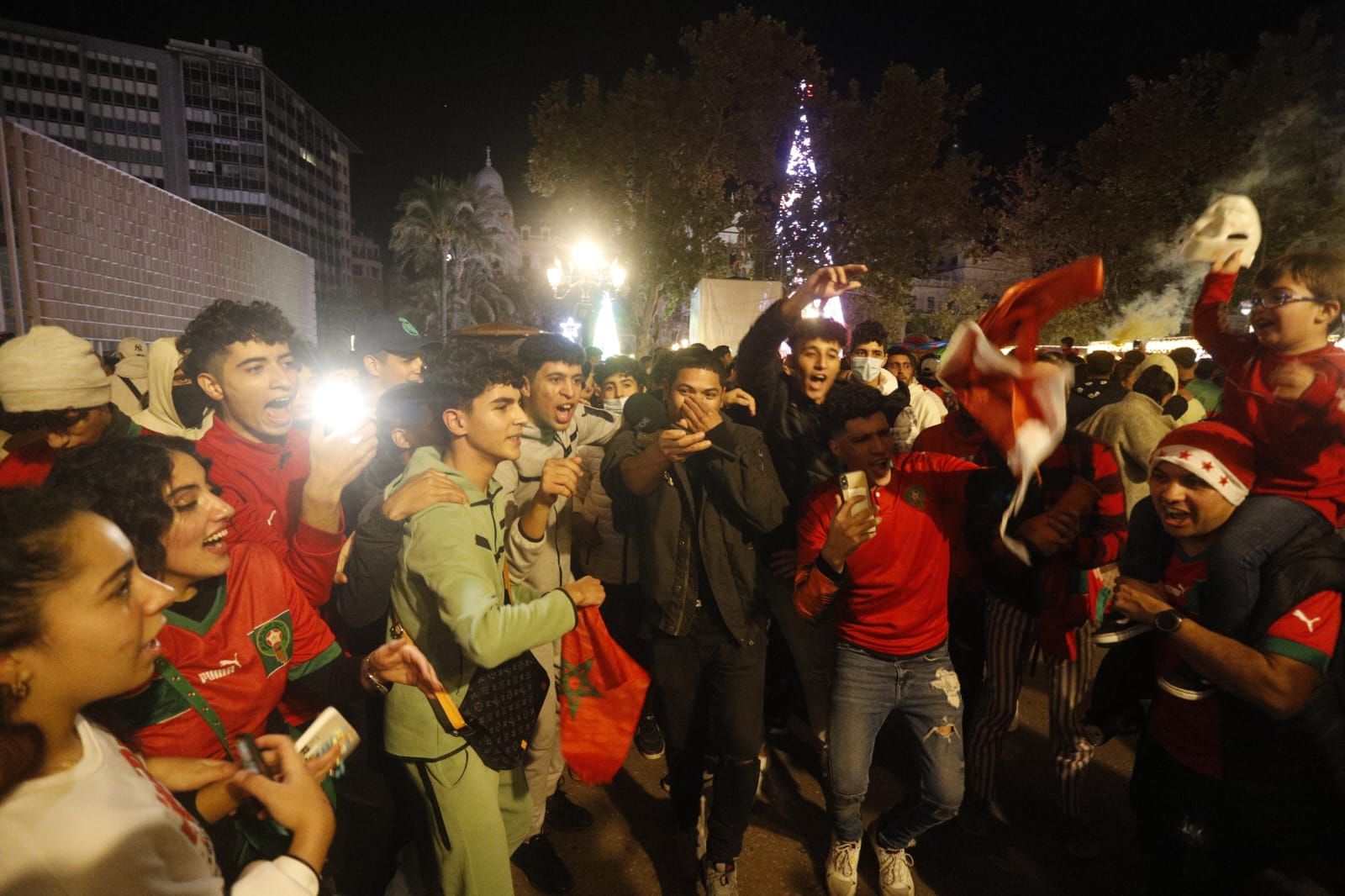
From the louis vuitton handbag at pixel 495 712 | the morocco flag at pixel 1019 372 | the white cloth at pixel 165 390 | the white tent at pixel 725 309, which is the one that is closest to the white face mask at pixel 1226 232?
the morocco flag at pixel 1019 372

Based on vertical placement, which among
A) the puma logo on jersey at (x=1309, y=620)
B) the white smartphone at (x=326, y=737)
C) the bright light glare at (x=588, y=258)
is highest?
the bright light glare at (x=588, y=258)

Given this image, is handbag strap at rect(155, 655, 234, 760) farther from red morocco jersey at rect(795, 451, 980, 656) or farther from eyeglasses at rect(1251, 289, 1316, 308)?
eyeglasses at rect(1251, 289, 1316, 308)

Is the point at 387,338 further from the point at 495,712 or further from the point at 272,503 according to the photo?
the point at 495,712

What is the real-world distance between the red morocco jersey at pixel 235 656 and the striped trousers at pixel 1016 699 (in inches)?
123

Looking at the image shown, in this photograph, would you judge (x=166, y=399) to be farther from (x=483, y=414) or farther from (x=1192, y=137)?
(x=1192, y=137)

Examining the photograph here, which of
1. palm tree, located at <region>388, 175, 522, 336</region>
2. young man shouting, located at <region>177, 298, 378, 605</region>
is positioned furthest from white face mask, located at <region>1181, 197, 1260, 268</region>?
palm tree, located at <region>388, 175, 522, 336</region>

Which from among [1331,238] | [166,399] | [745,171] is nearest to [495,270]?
[745,171]

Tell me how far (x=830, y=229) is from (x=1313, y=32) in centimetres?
1858

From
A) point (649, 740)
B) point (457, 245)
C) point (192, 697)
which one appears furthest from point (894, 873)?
point (457, 245)

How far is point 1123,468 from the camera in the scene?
439 cm

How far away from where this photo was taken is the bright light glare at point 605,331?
1667 centimetres

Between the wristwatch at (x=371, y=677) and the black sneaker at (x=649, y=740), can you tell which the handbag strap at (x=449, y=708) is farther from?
the black sneaker at (x=649, y=740)

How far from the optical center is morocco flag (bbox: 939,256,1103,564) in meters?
2.65

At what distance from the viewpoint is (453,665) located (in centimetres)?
245
